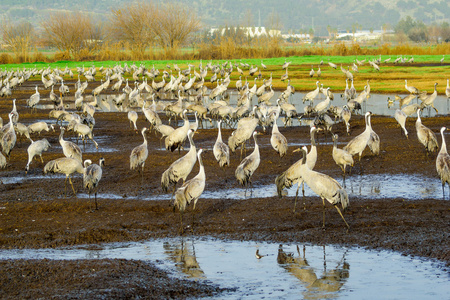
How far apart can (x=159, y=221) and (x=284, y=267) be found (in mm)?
3061

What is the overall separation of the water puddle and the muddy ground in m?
0.31

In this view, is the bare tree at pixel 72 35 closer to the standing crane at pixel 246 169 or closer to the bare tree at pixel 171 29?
the bare tree at pixel 171 29

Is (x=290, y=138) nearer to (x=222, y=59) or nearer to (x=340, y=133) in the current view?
(x=340, y=133)

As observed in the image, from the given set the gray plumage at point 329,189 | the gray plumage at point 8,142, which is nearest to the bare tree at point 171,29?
the gray plumage at point 8,142

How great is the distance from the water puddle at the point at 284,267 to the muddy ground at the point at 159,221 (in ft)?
1.01

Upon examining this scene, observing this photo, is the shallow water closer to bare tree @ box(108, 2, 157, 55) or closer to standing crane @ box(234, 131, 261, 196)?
standing crane @ box(234, 131, 261, 196)

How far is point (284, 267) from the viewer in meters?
8.61

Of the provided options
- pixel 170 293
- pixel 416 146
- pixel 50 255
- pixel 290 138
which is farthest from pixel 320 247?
pixel 290 138

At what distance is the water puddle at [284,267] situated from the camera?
764cm

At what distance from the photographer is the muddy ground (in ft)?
25.4

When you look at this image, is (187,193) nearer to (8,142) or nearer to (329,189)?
(329,189)

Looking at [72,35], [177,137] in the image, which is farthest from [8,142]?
[72,35]

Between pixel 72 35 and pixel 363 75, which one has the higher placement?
pixel 72 35

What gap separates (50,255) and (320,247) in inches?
162
